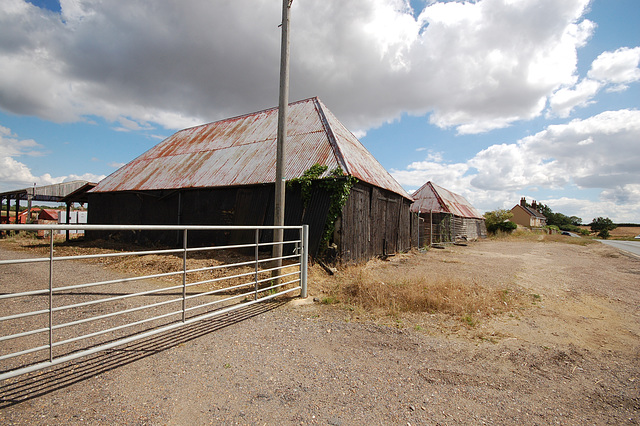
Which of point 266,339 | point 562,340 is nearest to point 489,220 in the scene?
point 562,340

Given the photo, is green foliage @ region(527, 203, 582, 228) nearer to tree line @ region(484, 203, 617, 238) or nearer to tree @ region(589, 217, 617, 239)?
tree line @ region(484, 203, 617, 238)

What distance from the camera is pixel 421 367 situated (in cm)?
355

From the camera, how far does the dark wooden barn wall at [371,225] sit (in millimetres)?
10055

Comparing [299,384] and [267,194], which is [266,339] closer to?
[299,384]

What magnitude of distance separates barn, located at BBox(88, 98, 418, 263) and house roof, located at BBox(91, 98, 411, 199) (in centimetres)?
5

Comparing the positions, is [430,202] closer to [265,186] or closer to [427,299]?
[265,186]

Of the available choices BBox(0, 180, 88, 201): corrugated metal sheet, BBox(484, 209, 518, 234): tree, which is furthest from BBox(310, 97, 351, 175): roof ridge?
BBox(484, 209, 518, 234): tree

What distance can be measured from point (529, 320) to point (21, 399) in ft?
22.2

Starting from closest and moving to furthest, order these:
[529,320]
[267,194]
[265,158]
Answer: [529,320], [267,194], [265,158]

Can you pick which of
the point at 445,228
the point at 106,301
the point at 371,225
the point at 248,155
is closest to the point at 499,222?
the point at 445,228

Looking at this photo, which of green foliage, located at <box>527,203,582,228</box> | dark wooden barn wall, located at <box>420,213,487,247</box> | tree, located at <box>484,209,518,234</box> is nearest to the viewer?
dark wooden barn wall, located at <box>420,213,487,247</box>

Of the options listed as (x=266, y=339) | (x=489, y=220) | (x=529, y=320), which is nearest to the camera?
(x=266, y=339)

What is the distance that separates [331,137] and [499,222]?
106 ft

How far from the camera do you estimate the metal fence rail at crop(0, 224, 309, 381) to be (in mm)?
2932
